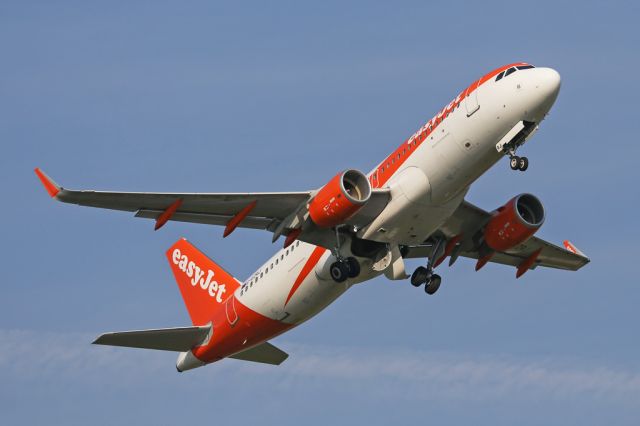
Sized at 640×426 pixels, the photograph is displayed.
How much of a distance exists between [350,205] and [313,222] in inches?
91.6

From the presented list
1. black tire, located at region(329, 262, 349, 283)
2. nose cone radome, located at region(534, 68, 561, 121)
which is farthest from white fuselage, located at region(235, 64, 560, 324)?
black tire, located at region(329, 262, 349, 283)

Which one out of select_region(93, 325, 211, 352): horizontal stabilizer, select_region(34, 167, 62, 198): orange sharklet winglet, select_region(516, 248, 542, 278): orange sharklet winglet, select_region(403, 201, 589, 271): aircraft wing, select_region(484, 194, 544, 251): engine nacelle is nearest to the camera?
select_region(34, 167, 62, 198): orange sharklet winglet

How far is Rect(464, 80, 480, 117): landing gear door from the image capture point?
4197 centimetres

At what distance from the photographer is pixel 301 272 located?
4694cm

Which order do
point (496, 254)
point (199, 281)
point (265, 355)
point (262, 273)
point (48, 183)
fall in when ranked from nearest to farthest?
point (48, 183) < point (262, 273) < point (496, 254) < point (265, 355) < point (199, 281)

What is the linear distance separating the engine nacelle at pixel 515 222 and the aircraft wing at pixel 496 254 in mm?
642

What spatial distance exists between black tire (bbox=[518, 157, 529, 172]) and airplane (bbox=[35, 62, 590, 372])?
0.03 meters

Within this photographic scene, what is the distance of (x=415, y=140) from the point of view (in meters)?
43.5

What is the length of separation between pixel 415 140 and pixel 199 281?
14719mm

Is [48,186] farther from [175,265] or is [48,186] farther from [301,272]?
[175,265]

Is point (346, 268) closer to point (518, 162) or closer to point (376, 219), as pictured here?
point (376, 219)

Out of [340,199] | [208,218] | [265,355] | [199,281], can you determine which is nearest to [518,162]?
[340,199]

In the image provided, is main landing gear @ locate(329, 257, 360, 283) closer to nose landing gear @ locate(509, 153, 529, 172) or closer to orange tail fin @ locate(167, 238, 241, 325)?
nose landing gear @ locate(509, 153, 529, 172)

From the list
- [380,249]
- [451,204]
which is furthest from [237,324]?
[451,204]
